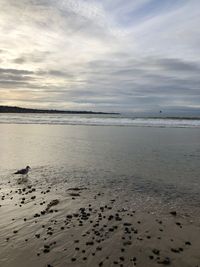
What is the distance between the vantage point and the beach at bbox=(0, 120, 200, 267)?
6.05 meters

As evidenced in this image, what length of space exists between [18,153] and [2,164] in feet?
10.2

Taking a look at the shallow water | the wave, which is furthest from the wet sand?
the wave

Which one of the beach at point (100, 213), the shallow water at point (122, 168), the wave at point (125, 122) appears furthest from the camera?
the wave at point (125, 122)

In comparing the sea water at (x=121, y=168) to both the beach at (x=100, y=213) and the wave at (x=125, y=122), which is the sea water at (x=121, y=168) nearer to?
the beach at (x=100, y=213)

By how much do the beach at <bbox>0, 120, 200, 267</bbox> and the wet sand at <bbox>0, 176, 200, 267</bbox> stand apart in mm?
18

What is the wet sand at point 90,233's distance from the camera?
5.90 metres

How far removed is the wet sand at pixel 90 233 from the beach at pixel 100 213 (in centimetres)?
2

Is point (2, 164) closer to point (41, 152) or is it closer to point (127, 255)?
point (41, 152)

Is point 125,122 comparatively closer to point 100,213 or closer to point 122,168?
point 122,168

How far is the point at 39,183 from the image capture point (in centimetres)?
1113

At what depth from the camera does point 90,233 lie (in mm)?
6938

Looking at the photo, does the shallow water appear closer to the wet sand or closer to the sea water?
the sea water

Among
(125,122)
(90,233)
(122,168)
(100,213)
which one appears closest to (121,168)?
(122,168)

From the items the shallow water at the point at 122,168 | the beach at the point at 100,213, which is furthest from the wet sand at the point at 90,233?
the shallow water at the point at 122,168
